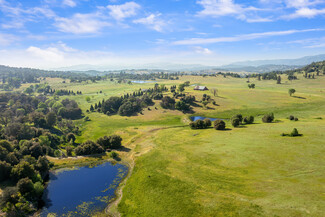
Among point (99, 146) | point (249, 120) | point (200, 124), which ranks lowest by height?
point (99, 146)

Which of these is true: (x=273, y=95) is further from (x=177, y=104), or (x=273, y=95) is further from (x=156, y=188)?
(x=156, y=188)

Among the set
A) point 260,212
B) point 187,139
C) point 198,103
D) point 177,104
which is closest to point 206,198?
point 260,212

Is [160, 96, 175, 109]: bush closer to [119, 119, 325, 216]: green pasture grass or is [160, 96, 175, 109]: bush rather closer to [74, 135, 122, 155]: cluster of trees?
[74, 135, 122, 155]: cluster of trees

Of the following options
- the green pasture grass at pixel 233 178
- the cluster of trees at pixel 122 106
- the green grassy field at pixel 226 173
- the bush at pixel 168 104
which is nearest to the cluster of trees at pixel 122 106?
the cluster of trees at pixel 122 106

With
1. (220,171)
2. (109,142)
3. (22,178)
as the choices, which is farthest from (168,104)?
(22,178)

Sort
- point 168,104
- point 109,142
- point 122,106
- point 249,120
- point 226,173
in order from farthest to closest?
point 168,104, point 122,106, point 249,120, point 109,142, point 226,173

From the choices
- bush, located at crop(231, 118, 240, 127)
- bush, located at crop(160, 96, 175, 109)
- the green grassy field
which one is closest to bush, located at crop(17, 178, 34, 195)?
the green grassy field

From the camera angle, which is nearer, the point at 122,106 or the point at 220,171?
the point at 220,171

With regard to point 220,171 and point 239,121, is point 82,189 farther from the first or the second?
point 239,121
